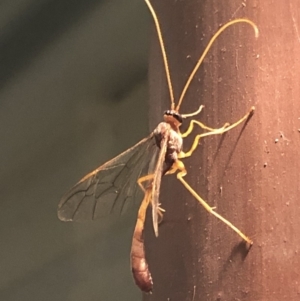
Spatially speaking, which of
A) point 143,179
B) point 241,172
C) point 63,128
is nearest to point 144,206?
point 143,179

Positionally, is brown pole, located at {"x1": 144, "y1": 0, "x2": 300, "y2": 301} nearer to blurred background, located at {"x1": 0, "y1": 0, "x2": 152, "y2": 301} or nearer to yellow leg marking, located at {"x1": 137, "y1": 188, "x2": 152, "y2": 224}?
yellow leg marking, located at {"x1": 137, "y1": 188, "x2": 152, "y2": 224}

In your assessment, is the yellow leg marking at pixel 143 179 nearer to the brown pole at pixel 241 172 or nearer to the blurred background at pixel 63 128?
the brown pole at pixel 241 172

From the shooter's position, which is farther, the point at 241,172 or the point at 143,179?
the point at 143,179

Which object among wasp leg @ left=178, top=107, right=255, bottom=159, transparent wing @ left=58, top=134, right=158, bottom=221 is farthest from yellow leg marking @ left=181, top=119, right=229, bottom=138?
transparent wing @ left=58, top=134, right=158, bottom=221

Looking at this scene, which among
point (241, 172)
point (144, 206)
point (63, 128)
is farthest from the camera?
point (63, 128)

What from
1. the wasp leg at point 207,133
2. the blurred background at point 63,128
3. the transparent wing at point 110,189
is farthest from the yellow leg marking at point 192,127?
the blurred background at point 63,128

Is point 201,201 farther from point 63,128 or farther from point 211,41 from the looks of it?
point 63,128

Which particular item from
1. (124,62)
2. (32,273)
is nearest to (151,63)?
(124,62)
